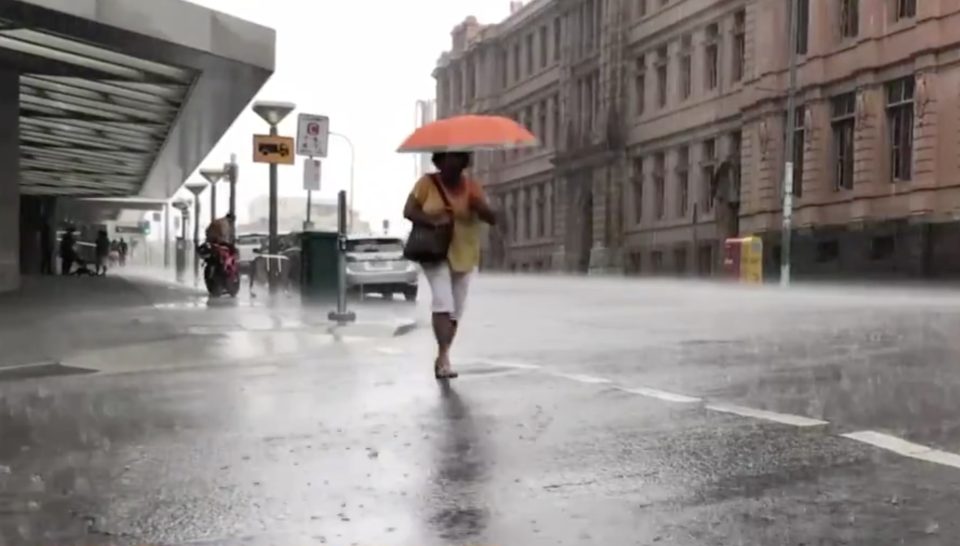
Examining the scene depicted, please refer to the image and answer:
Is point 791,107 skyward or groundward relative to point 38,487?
Answer: skyward

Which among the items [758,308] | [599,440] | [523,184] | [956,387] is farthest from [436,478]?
[523,184]

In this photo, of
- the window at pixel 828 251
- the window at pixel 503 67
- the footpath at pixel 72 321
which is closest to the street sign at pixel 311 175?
the footpath at pixel 72 321

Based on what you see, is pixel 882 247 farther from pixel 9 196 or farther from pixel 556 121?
pixel 556 121

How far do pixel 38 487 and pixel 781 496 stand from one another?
127 inches

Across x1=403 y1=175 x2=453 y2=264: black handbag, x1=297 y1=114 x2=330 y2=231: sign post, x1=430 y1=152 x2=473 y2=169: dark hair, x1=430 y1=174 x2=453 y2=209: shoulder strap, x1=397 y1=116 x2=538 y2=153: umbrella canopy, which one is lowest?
x1=403 y1=175 x2=453 y2=264: black handbag

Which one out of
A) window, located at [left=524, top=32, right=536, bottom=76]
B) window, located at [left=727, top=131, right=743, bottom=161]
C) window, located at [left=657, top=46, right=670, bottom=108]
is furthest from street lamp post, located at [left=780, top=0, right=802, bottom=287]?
window, located at [left=524, top=32, right=536, bottom=76]

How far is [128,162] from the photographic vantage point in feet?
119

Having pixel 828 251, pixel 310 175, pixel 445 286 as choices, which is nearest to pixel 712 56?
pixel 828 251

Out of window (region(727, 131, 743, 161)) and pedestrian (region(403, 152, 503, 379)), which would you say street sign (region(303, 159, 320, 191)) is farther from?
window (region(727, 131, 743, 161))

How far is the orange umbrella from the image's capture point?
821 centimetres

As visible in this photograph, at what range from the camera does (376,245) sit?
2561 centimetres

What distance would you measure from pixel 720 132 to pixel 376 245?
77.5 ft

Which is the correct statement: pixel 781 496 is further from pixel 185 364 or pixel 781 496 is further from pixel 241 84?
pixel 241 84

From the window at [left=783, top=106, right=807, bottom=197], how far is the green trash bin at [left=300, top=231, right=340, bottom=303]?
22.5 metres
